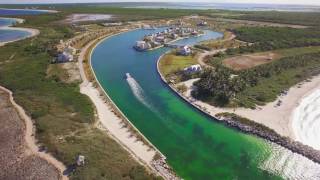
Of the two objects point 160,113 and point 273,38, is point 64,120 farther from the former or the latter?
point 273,38

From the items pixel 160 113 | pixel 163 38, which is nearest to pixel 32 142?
pixel 160 113

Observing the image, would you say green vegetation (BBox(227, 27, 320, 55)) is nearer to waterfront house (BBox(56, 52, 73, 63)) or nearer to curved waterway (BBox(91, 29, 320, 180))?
curved waterway (BBox(91, 29, 320, 180))

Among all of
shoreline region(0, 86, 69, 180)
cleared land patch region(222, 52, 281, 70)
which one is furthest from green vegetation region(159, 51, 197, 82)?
shoreline region(0, 86, 69, 180)

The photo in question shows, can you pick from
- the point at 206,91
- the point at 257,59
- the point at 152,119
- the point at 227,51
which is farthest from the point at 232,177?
the point at 227,51

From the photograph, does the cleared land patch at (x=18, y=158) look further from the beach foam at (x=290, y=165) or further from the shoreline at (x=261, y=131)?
the shoreline at (x=261, y=131)

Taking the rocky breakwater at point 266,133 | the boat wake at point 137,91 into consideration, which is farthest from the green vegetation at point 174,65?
the rocky breakwater at point 266,133

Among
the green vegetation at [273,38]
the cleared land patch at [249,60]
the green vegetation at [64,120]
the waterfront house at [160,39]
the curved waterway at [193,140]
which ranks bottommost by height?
the curved waterway at [193,140]
